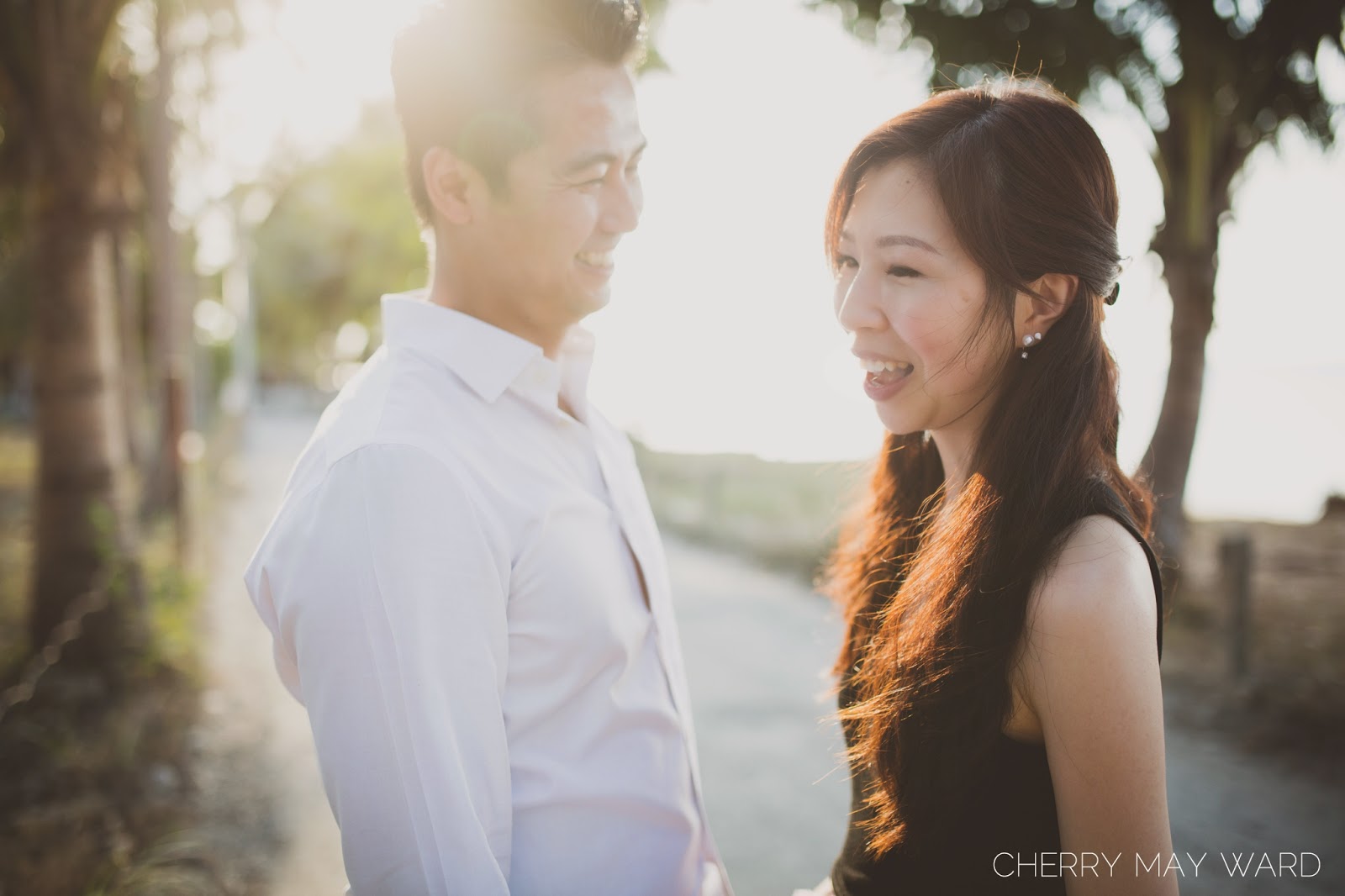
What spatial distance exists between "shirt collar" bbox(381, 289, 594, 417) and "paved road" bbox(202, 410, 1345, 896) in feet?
3.67

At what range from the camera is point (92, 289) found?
4.95 meters

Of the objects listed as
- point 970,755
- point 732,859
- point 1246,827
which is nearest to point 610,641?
point 970,755

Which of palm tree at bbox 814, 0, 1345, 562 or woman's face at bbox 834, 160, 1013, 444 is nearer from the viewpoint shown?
woman's face at bbox 834, 160, 1013, 444

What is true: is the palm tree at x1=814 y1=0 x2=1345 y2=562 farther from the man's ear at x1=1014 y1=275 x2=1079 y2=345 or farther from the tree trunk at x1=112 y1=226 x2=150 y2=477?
the tree trunk at x1=112 y1=226 x2=150 y2=477

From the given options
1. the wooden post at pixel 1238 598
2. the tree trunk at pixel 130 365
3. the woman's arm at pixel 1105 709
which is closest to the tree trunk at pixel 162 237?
the tree trunk at pixel 130 365

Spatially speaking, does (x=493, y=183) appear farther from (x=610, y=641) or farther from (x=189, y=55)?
(x=189, y=55)

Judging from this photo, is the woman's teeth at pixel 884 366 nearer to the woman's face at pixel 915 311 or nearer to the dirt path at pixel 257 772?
the woman's face at pixel 915 311

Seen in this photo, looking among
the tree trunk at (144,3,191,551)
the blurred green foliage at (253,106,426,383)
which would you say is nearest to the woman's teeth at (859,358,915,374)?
the tree trunk at (144,3,191,551)

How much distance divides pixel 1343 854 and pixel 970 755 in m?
3.55

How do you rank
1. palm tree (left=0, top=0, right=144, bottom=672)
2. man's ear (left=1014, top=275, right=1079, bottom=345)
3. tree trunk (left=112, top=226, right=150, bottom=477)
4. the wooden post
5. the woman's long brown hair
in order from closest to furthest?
the woman's long brown hair, man's ear (left=1014, top=275, right=1079, bottom=345), palm tree (left=0, top=0, right=144, bottom=672), the wooden post, tree trunk (left=112, top=226, right=150, bottom=477)

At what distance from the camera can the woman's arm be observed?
52.7 inches

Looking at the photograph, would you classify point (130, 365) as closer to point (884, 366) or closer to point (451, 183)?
point (451, 183)

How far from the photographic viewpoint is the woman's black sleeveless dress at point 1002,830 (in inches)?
58.4

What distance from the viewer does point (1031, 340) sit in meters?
1.66
